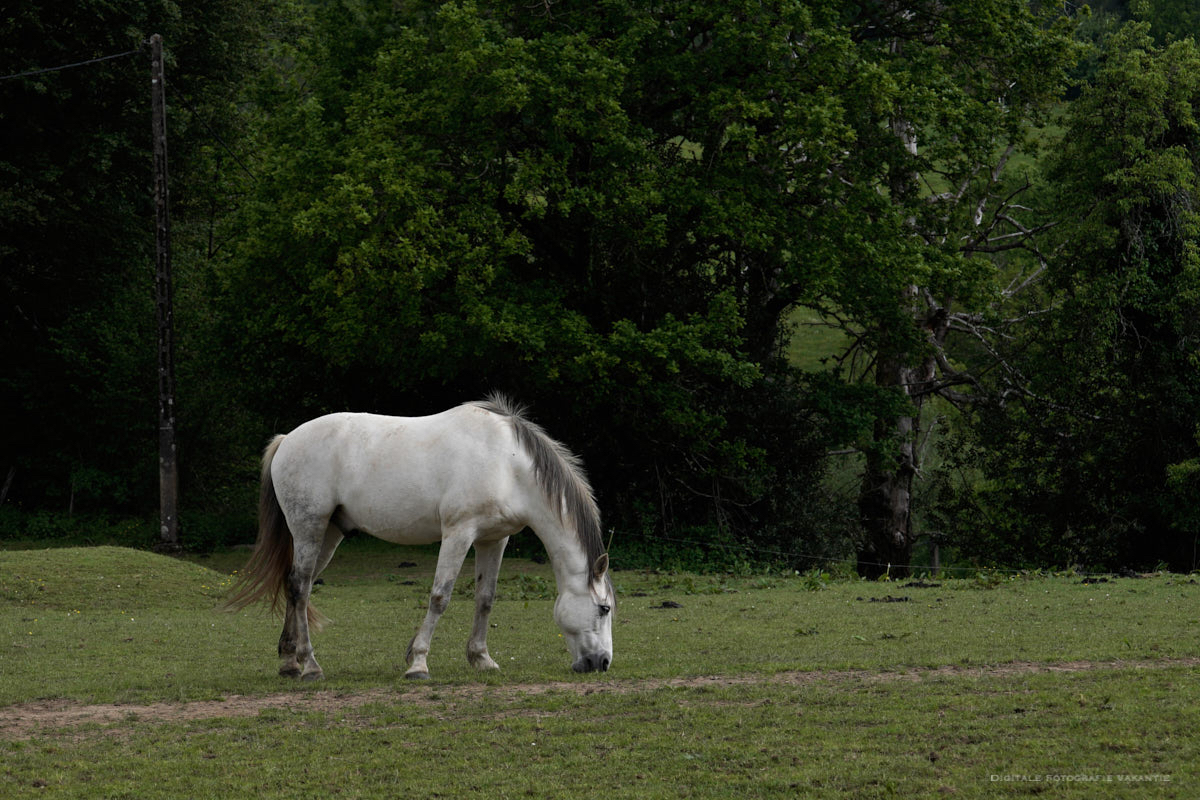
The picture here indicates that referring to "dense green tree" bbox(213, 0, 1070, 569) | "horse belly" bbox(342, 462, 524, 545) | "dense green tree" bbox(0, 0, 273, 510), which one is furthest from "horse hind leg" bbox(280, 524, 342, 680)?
"dense green tree" bbox(0, 0, 273, 510)

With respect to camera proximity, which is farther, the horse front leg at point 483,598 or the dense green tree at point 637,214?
the dense green tree at point 637,214

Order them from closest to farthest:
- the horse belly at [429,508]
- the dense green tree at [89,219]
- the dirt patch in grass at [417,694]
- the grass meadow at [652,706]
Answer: the grass meadow at [652,706]
the dirt patch in grass at [417,694]
the horse belly at [429,508]
the dense green tree at [89,219]

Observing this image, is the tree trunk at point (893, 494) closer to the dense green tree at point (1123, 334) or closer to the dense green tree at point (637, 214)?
the dense green tree at point (637, 214)

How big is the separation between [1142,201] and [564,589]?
61.0ft

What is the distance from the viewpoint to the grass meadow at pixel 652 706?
257 inches

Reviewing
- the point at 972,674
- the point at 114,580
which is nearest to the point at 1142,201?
the point at 972,674

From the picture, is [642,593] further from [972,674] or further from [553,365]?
[972,674]

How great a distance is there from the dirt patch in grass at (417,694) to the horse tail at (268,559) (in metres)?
1.42

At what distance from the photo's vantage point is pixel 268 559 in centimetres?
1065

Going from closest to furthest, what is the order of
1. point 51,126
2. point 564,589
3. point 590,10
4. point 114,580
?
point 564,589 < point 114,580 < point 590,10 < point 51,126

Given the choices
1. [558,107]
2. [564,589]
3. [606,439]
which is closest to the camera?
[564,589]

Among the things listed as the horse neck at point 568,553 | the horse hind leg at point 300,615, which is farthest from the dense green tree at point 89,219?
the horse neck at point 568,553

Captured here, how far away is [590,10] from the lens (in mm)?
22953

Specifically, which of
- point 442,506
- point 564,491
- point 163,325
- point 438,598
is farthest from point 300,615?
point 163,325
